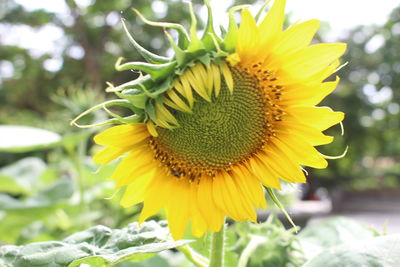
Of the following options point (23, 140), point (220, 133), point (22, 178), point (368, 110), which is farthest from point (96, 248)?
point (368, 110)

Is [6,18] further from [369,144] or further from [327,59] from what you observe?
[327,59]

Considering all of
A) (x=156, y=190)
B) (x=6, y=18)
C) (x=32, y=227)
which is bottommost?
(x=156, y=190)

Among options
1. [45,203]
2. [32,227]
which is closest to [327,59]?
[45,203]

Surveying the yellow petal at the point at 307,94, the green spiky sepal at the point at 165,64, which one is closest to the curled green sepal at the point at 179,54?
the green spiky sepal at the point at 165,64

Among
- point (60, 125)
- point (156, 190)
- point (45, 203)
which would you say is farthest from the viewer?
point (60, 125)

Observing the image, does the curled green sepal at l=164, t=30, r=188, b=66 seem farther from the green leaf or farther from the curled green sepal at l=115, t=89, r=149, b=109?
the green leaf
